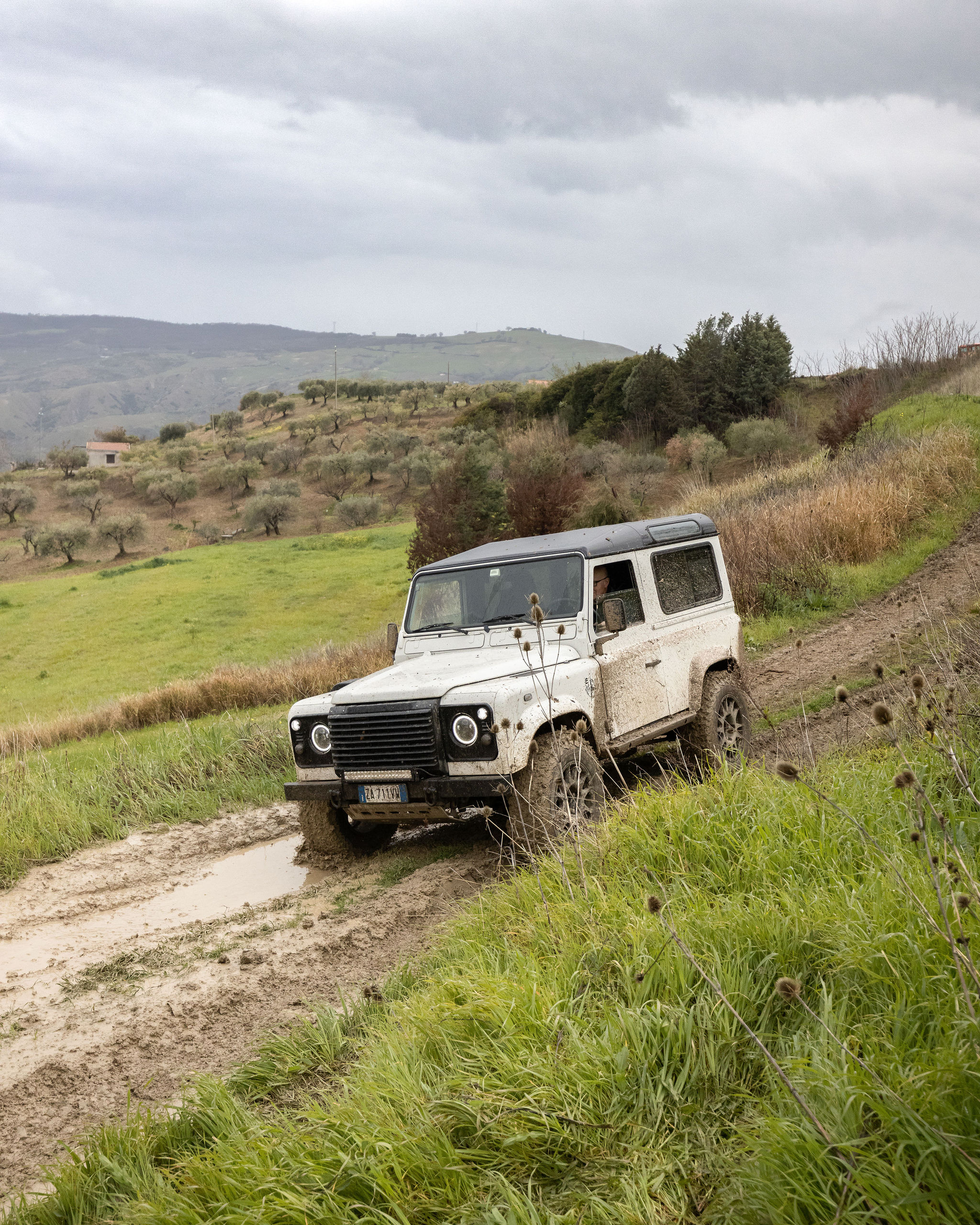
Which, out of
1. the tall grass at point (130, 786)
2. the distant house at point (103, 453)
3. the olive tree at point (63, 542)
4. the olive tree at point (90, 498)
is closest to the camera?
the tall grass at point (130, 786)

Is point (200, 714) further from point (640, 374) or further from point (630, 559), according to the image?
point (640, 374)

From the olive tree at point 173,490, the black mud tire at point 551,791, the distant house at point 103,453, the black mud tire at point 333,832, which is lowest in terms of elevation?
the black mud tire at point 333,832

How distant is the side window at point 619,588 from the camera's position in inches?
A: 279

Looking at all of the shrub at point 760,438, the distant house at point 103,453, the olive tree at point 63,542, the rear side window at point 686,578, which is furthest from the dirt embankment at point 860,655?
the distant house at point 103,453

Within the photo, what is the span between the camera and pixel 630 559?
754cm

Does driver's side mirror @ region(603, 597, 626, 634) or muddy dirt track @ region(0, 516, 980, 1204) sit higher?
driver's side mirror @ region(603, 597, 626, 634)

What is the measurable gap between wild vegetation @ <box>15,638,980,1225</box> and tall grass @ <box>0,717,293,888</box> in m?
5.22

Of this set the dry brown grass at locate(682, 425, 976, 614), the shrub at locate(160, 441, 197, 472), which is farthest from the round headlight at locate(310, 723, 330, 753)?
the shrub at locate(160, 441, 197, 472)

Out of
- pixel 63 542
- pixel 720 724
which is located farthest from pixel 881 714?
pixel 63 542

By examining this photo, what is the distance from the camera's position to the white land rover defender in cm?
603

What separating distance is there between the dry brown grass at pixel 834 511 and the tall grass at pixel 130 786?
8.39m

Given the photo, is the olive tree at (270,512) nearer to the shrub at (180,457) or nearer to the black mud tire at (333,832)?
the shrub at (180,457)

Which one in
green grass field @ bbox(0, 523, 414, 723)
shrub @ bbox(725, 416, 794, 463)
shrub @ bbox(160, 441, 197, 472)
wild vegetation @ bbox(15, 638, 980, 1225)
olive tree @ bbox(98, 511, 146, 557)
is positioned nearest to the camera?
wild vegetation @ bbox(15, 638, 980, 1225)

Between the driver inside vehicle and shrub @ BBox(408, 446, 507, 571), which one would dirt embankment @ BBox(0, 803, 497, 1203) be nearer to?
Result: the driver inside vehicle
